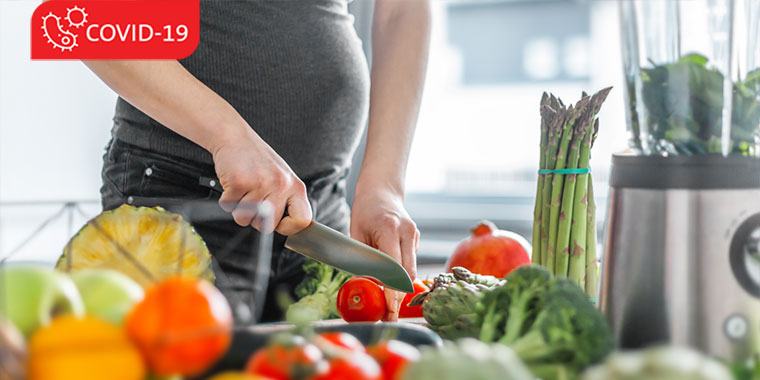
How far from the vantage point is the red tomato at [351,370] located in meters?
0.46

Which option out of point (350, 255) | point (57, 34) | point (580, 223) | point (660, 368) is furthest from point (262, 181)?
point (57, 34)

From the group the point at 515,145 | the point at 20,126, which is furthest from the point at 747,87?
the point at 515,145

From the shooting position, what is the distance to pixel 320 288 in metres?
1.37

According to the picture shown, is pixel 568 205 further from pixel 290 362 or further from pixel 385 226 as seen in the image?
pixel 290 362

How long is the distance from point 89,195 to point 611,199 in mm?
2462

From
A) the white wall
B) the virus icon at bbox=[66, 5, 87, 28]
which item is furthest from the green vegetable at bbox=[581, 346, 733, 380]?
the white wall

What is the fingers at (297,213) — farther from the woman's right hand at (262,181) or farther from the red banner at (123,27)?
the red banner at (123,27)

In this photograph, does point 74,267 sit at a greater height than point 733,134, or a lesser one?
lesser

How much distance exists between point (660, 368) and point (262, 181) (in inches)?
26.3

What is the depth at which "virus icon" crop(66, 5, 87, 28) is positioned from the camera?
1.69 m

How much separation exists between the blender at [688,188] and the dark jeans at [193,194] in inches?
30.3

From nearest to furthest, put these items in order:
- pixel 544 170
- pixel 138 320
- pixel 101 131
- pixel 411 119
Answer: pixel 138 320
pixel 544 170
pixel 411 119
pixel 101 131

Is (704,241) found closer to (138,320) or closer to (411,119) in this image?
(138,320)

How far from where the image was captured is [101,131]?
274 centimetres
